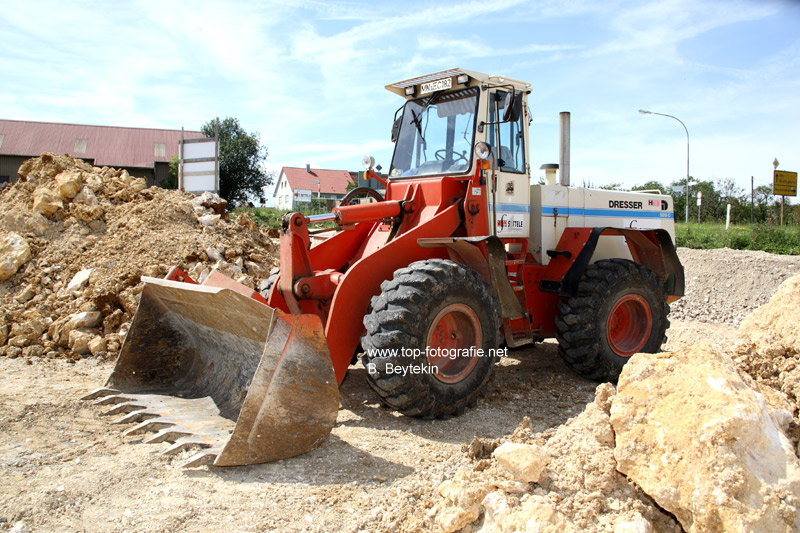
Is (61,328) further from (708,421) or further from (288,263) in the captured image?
(708,421)

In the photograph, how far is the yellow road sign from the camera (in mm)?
23062

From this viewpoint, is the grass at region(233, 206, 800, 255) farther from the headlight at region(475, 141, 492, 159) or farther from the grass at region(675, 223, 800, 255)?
the headlight at region(475, 141, 492, 159)

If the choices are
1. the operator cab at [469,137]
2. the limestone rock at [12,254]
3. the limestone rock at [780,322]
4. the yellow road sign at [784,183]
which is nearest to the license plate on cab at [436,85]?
the operator cab at [469,137]

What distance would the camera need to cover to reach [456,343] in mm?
5191

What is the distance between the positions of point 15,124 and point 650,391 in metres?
42.2

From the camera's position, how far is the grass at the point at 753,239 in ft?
60.5

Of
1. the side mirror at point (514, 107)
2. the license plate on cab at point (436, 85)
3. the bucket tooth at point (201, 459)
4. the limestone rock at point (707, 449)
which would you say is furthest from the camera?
the license plate on cab at point (436, 85)

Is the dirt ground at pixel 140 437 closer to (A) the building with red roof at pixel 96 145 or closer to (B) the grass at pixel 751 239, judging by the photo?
(B) the grass at pixel 751 239

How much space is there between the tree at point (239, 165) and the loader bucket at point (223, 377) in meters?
29.1

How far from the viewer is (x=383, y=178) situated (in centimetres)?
662

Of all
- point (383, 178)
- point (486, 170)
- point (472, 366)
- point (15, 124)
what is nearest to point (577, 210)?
point (486, 170)

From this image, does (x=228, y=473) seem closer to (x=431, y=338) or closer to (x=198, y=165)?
(x=431, y=338)

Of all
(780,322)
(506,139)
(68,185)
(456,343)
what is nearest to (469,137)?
(506,139)

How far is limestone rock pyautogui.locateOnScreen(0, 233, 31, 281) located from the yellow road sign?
24.3 m
